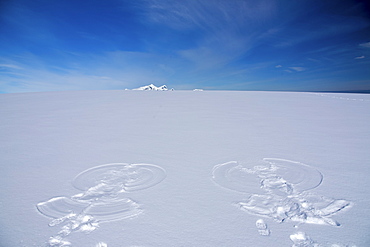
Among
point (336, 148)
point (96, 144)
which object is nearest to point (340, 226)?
point (336, 148)

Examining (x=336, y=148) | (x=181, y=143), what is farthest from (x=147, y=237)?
(x=336, y=148)

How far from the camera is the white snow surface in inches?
45.1

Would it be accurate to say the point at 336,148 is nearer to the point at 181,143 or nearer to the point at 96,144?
the point at 181,143

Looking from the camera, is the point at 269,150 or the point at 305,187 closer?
the point at 305,187

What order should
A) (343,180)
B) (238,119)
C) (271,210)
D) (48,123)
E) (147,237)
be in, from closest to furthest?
(147,237) < (271,210) < (343,180) < (48,123) < (238,119)

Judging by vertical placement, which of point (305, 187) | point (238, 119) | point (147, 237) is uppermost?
point (238, 119)

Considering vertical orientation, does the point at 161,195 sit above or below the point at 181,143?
below

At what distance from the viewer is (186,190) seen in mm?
1607

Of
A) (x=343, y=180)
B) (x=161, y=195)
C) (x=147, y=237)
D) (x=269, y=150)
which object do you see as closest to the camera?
(x=147, y=237)

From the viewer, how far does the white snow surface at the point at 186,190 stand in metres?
1.14

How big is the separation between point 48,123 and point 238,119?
4.62 m

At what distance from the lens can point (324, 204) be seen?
1395 millimetres

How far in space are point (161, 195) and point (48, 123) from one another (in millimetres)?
4124

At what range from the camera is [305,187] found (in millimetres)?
1633
